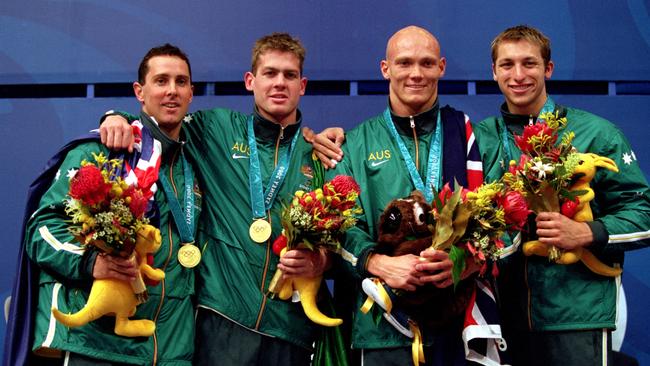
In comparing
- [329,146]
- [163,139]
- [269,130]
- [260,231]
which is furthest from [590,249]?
[163,139]

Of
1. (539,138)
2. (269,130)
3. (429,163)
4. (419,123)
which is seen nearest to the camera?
(539,138)

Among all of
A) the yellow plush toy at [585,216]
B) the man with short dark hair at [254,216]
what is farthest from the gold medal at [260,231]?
the yellow plush toy at [585,216]

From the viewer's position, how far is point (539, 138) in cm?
327

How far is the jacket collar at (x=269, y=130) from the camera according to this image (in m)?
3.71

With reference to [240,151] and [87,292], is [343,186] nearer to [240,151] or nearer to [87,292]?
[240,151]

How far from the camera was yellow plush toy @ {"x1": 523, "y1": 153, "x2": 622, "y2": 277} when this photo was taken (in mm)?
3352

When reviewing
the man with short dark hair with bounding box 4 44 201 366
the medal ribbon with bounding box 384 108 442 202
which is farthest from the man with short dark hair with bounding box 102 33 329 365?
the medal ribbon with bounding box 384 108 442 202

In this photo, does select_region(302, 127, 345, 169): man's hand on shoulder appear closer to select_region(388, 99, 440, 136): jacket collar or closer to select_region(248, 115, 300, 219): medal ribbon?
select_region(248, 115, 300, 219): medal ribbon

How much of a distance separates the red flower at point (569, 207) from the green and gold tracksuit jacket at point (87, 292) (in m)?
1.66

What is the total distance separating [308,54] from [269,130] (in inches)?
63.9

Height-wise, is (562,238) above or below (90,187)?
below

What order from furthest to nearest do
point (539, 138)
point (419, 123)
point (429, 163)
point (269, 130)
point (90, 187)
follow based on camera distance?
point (269, 130), point (419, 123), point (429, 163), point (539, 138), point (90, 187)

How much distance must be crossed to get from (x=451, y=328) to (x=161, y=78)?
1764 mm

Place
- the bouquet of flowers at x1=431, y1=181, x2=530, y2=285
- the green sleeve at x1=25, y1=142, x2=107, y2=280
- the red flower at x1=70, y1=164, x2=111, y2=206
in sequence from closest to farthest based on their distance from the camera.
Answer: the red flower at x1=70, y1=164, x2=111, y2=206
the bouquet of flowers at x1=431, y1=181, x2=530, y2=285
the green sleeve at x1=25, y1=142, x2=107, y2=280
